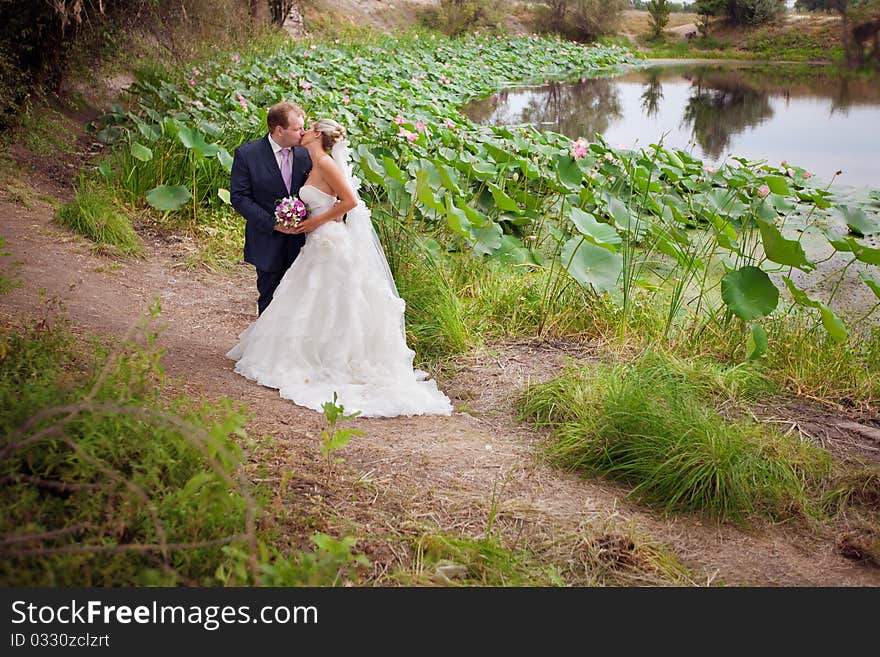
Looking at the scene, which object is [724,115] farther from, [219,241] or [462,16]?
[462,16]

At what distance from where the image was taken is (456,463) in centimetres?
345

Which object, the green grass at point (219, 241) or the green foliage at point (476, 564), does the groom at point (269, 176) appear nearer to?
the green grass at point (219, 241)

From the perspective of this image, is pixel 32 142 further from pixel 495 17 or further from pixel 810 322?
pixel 495 17

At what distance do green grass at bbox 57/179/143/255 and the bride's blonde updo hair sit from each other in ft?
8.38

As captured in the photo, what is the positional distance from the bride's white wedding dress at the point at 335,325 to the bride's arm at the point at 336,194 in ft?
0.14

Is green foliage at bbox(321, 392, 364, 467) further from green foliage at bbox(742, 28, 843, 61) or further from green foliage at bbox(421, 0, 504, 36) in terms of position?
green foliage at bbox(421, 0, 504, 36)

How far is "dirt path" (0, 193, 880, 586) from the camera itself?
294cm

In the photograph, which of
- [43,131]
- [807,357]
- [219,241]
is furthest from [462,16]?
[807,357]

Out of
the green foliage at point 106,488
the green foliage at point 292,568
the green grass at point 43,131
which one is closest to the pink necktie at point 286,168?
the green foliage at point 106,488

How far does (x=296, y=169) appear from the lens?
4.38m

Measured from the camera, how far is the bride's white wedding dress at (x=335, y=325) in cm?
421

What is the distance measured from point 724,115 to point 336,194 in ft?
51.5

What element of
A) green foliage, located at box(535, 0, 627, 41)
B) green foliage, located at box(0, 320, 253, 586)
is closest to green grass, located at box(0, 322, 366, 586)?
green foliage, located at box(0, 320, 253, 586)

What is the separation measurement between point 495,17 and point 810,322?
94.2ft
